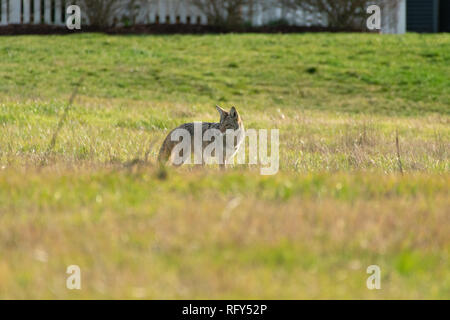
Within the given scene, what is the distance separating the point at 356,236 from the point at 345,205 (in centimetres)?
69

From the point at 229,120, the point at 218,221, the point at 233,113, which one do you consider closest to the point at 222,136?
the point at 229,120

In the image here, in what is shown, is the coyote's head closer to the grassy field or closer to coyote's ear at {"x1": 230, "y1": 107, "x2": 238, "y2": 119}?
coyote's ear at {"x1": 230, "y1": 107, "x2": 238, "y2": 119}

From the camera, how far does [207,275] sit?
3428 millimetres

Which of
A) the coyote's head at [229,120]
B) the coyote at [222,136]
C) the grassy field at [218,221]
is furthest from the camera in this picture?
the coyote's head at [229,120]

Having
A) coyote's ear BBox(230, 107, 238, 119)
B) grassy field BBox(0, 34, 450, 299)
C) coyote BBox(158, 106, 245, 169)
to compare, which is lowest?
grassy field BBox(0, 34, 450, 299)

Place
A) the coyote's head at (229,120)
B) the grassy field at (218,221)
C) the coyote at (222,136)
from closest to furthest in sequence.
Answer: the grassy field at (218,221) → the coyote at (222,136) → the coyote's head at (229,120)

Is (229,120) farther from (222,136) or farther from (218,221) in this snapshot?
(218,221)

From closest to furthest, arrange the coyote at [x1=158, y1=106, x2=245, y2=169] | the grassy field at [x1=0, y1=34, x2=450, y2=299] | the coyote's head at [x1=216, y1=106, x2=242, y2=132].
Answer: the grassy field at [x1=0, y1=34, x2=450, y2=299] < the coyote at [x1=158, y1=106, x2=245, y2=169] < the coyote's head at [x1=216, y1=106, x2=242, y2=132]

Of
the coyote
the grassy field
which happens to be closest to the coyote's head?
the coyote

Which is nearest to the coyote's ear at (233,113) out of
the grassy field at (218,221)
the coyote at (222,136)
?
the coyote at (222,136)

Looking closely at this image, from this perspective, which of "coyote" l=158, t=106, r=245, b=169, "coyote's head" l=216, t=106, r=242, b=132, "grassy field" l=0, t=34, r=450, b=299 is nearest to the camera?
"grassy field" l=0, t=34, r=450, b=299

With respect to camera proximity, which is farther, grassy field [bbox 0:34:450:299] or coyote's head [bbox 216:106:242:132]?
coyote's head [bbox 216:106:242:132]

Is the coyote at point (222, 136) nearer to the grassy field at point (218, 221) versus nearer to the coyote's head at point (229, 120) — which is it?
the coyote's head at point (229, 120)

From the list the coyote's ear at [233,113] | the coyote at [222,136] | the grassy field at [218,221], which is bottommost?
the grassy field at [218,221]
